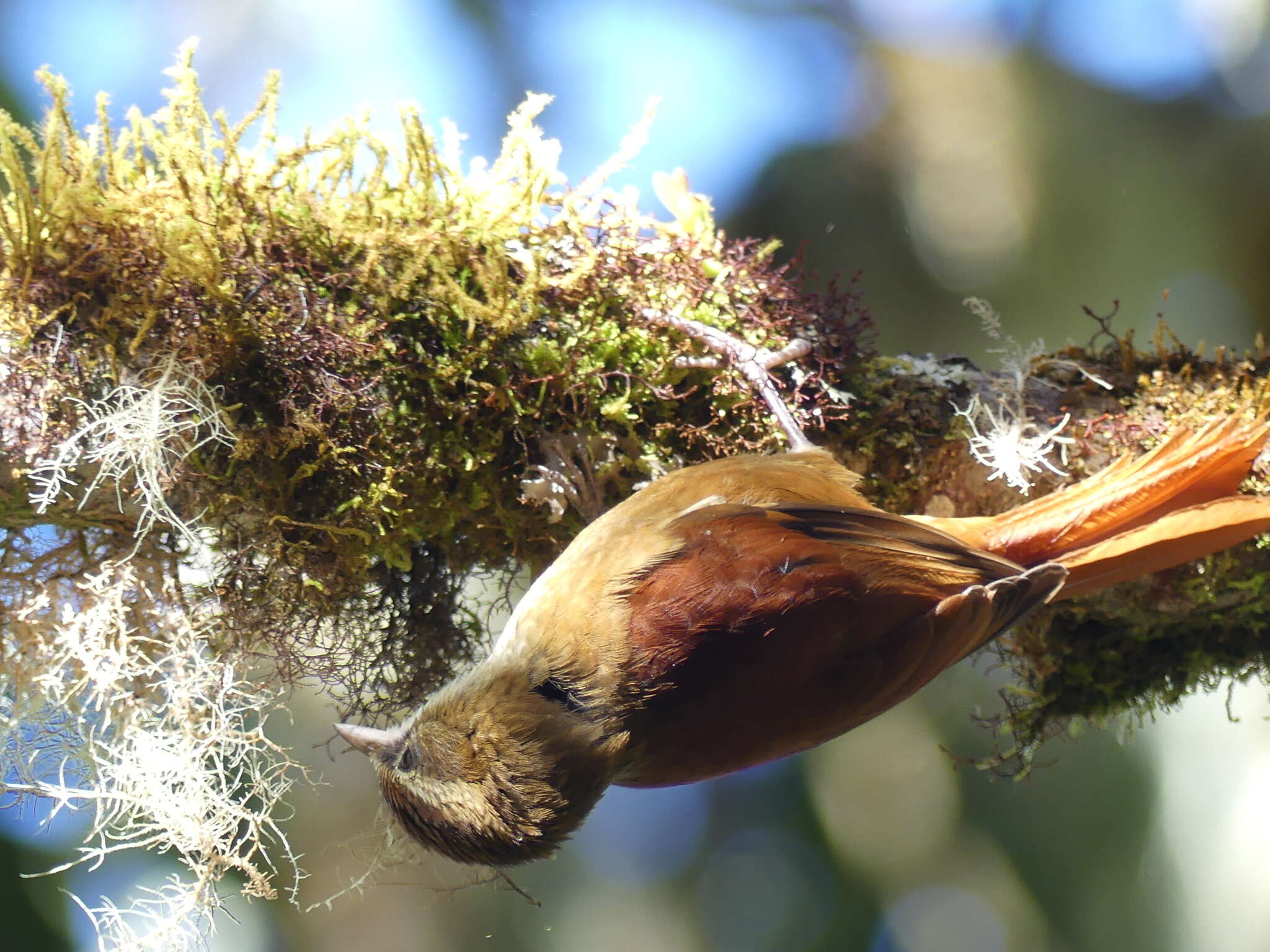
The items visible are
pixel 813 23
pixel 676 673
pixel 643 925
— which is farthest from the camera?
pixel 643 925

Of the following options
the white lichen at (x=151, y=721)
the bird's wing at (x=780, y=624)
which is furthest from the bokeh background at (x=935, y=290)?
the bird's wing at (x=780, y=624)

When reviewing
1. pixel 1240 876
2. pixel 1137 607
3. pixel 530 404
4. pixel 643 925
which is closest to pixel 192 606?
pixel 530 404

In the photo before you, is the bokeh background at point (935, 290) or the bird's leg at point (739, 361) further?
the bokeh background at point (935, 290)

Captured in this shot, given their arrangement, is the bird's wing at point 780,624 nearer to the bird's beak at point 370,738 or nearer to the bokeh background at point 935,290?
the bird's beak at point 370,738

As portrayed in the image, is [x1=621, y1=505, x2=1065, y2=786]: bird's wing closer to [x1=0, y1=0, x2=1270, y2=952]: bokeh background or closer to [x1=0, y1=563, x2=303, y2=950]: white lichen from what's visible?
[x1=0, y1=563, x2=303, y2=950]: white lichen

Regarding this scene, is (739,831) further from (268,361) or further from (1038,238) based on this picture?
(268,361)

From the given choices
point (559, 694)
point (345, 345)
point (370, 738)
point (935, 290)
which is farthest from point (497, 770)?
point (935, 290)
